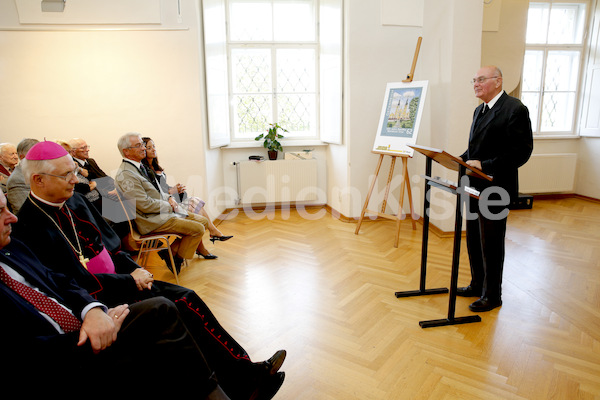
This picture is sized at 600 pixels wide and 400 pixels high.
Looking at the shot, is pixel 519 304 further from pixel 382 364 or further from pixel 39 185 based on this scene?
pixel 39 185

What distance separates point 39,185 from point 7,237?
547mm

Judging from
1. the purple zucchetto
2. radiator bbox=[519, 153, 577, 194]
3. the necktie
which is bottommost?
radiator bbox=[519, 153, 577, 194]

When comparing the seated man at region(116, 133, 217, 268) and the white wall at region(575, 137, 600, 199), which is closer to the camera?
the seated man at region(116, 133, 217, 268)

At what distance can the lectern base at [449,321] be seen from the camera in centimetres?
266

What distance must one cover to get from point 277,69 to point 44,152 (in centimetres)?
476

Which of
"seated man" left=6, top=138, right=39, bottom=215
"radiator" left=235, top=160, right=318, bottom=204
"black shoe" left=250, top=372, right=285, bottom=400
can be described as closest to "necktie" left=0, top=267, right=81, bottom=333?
"black shoe" left=250, top=372, right=285, bottom=400

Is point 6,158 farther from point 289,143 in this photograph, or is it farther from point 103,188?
point 289,143

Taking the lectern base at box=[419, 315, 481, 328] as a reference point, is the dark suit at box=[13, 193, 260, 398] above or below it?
above

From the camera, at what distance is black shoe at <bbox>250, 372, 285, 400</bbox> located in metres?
1.78

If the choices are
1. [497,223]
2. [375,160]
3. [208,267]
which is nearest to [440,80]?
[375,160]

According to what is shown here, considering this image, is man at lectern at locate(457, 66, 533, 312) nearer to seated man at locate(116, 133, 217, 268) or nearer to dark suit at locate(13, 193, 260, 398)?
dark suit at locate(13, 193, 260, 398)

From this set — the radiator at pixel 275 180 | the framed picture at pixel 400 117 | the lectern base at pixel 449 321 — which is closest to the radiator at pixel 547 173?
the framed picture at pixel 400 117

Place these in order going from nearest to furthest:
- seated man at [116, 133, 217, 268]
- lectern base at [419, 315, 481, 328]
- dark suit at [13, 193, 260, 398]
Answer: dark suit at [13, 193, 260, 398], lectern base at [419, 315, 481, 328], seated man at [116, 133, 217, 268]

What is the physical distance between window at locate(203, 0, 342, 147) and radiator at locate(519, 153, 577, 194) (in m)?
→ 3.55
